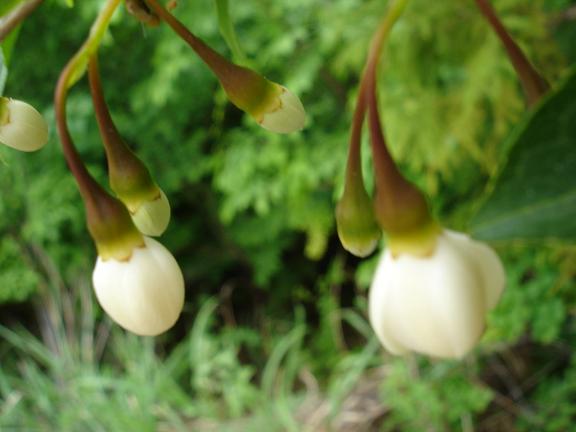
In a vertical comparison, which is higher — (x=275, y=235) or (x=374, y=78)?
(x=374, y=78)

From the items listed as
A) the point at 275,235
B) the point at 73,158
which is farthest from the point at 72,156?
the point at 275,235

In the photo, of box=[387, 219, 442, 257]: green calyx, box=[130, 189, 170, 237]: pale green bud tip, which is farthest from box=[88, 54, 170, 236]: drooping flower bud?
box=[387, 219, 442, 257]: green calyx

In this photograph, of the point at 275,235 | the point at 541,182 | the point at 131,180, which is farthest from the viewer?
the point at 275,235

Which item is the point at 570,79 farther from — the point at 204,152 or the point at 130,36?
the point at 204,152

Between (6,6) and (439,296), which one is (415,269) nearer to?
(439,296)

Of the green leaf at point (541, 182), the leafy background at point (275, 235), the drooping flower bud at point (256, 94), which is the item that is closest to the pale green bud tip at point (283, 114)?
the drooping flower bud at point (256, 94)

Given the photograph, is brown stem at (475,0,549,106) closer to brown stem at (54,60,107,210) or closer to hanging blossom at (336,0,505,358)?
hanging blossom at (336,0,505,358)

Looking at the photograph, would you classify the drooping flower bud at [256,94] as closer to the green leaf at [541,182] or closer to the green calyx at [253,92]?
the green calyx at [253,92]
